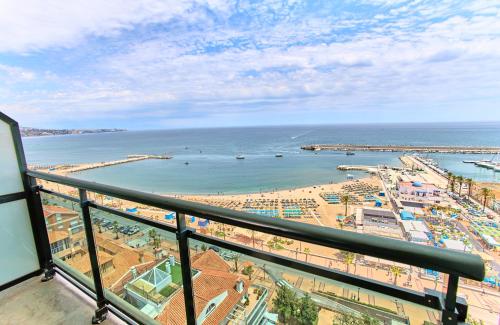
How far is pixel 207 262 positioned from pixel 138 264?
534 millimetres

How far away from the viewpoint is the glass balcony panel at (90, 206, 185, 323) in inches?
46.3

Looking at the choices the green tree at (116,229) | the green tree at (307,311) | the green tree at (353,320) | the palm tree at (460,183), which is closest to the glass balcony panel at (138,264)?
the green tree at (116,229)

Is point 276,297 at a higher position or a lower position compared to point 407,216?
higher

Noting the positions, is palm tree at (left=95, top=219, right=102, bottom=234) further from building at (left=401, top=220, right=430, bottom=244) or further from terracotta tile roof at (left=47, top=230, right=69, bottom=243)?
building at (left=401, top=220, right=430, bottom=244)

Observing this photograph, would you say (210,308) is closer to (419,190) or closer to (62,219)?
(62,219)

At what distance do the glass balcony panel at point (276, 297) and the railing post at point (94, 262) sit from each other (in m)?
0.88

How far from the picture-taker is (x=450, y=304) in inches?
22.0

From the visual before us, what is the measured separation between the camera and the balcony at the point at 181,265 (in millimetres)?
617

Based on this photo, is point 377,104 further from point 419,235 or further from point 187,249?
point 187,249

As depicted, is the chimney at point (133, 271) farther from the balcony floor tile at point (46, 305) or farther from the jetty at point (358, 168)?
the jetty at point (358, 168)

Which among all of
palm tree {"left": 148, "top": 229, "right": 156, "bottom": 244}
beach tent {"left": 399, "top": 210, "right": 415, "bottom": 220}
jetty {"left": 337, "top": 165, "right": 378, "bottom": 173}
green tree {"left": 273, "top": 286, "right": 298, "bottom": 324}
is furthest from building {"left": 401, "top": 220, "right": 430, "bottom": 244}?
jetty {"left": 337, "top": 165, "right": 378, "bottom": 173}

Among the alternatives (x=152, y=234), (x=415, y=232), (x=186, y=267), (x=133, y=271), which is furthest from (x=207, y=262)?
(x=415, y=232)

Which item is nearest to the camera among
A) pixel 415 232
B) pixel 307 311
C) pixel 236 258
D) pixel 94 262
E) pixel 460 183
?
pixel 307 311

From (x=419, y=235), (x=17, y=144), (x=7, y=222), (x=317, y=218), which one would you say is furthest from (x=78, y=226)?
(x=317, y=218)
